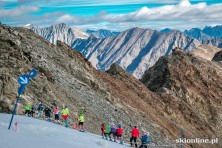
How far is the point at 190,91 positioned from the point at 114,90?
83.3ft

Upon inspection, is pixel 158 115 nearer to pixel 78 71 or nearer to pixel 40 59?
pixel 78 71

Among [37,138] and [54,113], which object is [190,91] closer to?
[54,113]

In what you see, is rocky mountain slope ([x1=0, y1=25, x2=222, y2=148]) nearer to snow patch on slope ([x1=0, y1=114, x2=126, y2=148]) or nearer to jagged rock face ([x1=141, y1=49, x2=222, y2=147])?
jagged rock face ([x1=141, y1=49, x2=222, y2=147])

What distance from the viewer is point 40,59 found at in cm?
4919

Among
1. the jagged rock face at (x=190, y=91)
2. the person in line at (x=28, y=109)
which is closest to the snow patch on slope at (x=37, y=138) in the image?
the person in line at (x=28, y=109)

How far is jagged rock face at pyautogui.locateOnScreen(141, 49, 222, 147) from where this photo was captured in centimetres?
7181

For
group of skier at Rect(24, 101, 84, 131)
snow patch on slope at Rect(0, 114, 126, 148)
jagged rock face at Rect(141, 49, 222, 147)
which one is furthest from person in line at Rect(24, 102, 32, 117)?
jagged rock face at Rect(141, 49, 222, 147)

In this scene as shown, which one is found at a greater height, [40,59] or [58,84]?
[40,59]

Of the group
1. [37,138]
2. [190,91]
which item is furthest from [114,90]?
[37,138]

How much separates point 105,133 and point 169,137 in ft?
89.9

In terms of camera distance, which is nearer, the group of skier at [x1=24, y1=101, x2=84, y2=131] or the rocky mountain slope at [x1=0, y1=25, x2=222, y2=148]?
the group of skier at [x1=24, y1=101, x2=84, y2=131]

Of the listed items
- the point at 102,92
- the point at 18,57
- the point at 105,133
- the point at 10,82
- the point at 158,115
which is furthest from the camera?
the point at 158,115

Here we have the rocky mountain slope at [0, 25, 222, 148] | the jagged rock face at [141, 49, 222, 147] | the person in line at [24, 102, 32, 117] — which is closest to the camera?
the person in line at [24, 102, 32, 117]

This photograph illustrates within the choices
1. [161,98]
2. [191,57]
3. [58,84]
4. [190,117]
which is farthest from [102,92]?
[191,57]
